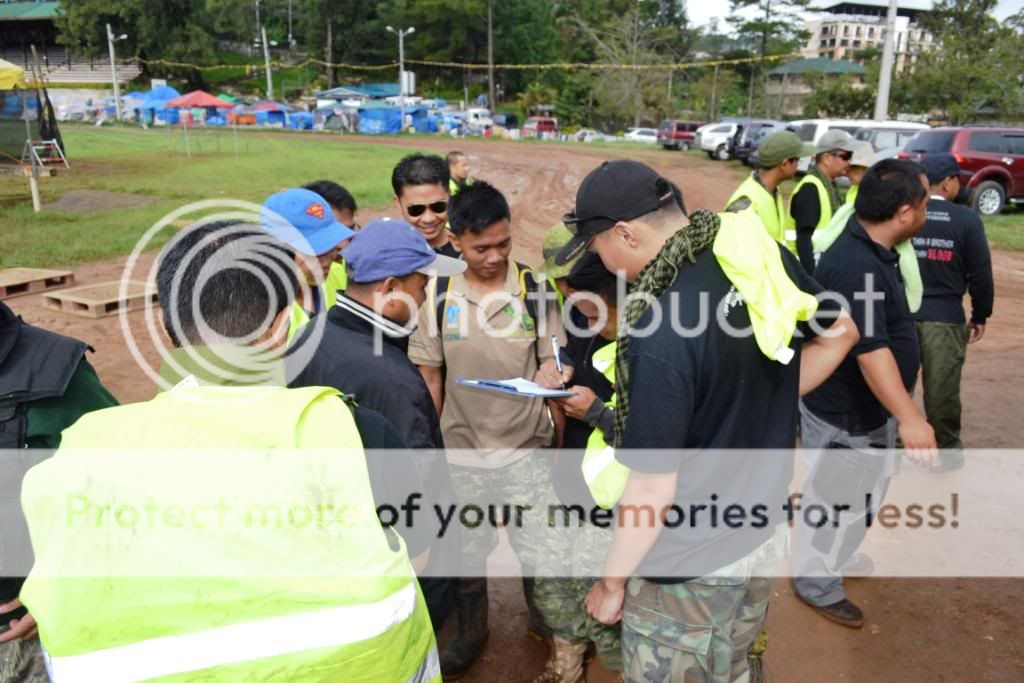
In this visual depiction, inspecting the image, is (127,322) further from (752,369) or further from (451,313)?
(752,369)

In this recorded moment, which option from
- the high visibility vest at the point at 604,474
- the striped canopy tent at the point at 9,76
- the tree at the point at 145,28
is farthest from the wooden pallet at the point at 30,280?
the tree at the point at 145,28

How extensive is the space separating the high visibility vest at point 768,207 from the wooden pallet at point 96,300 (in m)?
6.04

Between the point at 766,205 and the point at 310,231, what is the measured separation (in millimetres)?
3367

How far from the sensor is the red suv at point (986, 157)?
46.1 ft

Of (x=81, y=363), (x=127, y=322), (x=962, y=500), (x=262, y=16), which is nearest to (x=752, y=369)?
(x=81, y=363)

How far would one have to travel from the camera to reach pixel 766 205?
5.25 meters

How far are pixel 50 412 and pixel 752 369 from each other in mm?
1929

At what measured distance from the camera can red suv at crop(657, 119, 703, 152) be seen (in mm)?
32469

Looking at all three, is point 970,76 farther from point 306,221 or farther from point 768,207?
point 306,221

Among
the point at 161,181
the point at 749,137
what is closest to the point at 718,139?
the point at 749,137

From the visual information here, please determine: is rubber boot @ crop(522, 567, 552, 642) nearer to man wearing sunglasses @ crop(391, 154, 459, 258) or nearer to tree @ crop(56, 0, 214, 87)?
man wearing sunglasses @ crop(391, 154, 459, 258)

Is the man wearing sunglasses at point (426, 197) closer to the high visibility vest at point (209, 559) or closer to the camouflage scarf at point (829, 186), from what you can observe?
the high visibility vest at point (209, 559)

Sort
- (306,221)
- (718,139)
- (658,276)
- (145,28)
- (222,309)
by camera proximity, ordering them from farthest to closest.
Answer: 1. (145,28)
2. (718,139)
3. (306,221)
4. (658,276)
5. (222,309)

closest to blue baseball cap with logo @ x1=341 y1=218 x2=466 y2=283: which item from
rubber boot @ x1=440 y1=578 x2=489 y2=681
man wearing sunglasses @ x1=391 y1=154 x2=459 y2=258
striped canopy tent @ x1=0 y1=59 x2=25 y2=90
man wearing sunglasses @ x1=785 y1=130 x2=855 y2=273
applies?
rubber boot @ x1=440 y1=578 x2=489 y2=681
